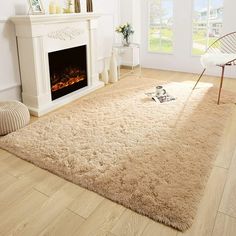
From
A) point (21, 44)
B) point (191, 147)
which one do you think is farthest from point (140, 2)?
point (191, 147)

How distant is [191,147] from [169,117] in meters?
0.67

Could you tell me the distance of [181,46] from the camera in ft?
15.4

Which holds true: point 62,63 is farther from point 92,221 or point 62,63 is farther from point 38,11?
point 92,221

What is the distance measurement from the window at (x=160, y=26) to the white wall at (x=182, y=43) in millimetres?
82

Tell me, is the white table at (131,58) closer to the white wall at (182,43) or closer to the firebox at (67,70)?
the white wall at (182,43)

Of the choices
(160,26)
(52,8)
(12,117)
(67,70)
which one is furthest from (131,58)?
(12,117)

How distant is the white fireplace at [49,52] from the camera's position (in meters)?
2.84

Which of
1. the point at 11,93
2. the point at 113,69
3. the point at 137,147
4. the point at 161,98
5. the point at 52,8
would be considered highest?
the point at 52,8

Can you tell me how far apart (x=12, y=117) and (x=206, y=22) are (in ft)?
10.9

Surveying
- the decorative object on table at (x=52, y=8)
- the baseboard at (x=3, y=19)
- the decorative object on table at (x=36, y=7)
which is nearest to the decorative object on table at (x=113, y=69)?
the decorative object on table at (x=52, y=8)

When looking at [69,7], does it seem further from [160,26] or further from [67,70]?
[160,26]

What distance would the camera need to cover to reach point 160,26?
478 centimetres

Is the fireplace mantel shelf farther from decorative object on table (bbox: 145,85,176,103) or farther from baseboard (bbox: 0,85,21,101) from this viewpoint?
decorative object on table (bbox: 145,85,176,103)

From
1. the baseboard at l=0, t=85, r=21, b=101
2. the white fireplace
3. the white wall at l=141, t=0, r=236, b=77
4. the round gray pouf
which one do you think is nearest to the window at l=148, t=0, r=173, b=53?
the white wall at l=141, t=0, r=236, b=77
